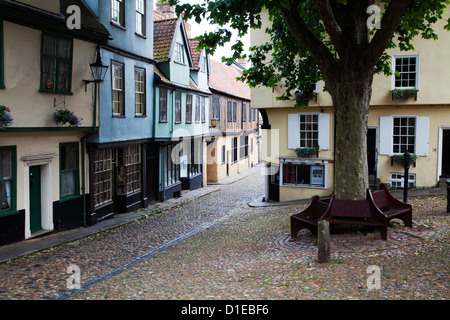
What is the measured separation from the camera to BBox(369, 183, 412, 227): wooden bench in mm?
9615

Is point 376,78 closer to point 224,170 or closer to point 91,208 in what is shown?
point 91,208

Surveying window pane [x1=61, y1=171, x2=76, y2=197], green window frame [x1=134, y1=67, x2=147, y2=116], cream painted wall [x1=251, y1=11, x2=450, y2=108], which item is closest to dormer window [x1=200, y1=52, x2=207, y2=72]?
green window frame [x1=134, y1=67, x2=147, y2=116]

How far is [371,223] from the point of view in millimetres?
9078

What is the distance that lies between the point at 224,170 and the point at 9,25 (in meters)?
23.1

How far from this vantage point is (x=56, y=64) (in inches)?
495

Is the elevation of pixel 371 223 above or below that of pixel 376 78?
below

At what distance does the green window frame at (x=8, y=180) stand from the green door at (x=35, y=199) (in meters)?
0.96

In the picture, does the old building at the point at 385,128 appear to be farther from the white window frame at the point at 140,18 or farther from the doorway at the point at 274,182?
the white window frame at the point at 140,18

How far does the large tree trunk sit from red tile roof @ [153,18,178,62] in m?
13.2

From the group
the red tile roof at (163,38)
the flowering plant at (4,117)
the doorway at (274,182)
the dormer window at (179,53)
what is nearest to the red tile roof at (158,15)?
the red tile roof at (163,38)

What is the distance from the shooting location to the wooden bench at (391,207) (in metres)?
9.61

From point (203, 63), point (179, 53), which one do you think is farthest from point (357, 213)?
point (203, 63)

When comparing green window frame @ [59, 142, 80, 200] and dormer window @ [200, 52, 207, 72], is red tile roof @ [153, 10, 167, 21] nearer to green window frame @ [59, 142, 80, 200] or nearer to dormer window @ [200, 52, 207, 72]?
dormer window @ [200, 52, 207, 72]
